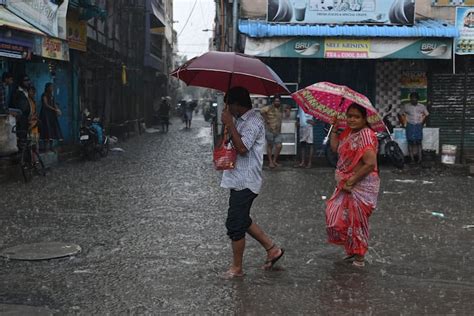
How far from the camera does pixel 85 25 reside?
17.0 meters

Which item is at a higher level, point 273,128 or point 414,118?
point 414,118

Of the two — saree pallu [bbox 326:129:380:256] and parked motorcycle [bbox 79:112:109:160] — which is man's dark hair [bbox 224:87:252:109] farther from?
parked motorcycle [bbox 79:112:109:160]

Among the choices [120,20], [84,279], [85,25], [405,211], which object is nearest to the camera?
[84,279]

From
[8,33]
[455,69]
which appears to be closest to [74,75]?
[8,33]

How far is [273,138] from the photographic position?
1409 centimetres

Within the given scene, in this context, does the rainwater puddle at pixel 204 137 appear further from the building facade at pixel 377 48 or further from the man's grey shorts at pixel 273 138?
the man's grey shorts at pixel 273 138

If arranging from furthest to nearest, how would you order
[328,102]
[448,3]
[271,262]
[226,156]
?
[448,3], [328,102], [271,262], [226,156]

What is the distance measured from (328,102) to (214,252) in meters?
2.11

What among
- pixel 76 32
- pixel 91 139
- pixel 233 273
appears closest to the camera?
pixel 233 273

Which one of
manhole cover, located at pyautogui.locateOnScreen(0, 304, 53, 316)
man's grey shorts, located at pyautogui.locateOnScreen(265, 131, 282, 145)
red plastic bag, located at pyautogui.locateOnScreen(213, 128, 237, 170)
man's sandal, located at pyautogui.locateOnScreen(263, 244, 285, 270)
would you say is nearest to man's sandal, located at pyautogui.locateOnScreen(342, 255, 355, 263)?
man's sandal, located at pyautogui.locateOnScreen(263, 244, 285, 270)

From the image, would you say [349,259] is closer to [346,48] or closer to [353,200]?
[353,200]

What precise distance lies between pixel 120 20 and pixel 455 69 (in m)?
15.2

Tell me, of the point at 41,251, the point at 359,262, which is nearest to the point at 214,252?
Result: the point at 359,262

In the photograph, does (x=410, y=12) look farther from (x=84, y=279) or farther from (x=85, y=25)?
(x=84, y=279)
